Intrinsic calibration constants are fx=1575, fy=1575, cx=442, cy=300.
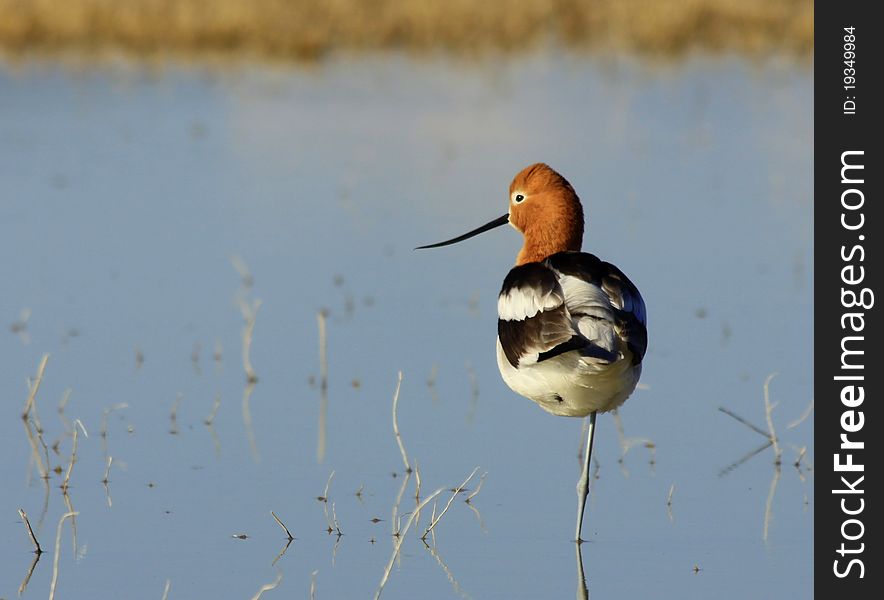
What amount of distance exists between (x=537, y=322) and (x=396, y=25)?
1747 centimetres

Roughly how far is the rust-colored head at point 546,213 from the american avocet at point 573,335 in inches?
15.1

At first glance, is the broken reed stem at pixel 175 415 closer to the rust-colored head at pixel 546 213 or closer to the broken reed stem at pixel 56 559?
the broken reed stem at pixel 56 559

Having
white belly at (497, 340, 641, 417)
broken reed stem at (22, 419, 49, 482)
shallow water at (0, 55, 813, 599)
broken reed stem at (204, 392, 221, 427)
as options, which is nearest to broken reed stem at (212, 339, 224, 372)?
shallow water at (0, 55, 813, 599)

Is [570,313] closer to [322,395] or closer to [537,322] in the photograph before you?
[537,322]

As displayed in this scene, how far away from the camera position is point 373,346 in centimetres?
813

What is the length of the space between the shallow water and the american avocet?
50 cm

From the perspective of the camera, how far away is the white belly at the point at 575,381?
17.7ft

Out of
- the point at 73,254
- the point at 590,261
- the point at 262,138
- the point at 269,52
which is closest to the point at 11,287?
the point at 73,254

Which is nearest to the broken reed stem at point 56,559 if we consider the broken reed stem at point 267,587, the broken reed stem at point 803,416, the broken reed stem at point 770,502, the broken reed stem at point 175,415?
the broken reed stem at point 267,587

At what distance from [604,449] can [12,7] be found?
16.1 m

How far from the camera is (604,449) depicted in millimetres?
6742

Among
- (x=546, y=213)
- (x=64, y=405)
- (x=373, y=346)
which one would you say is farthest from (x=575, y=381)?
(x=373, y=346)

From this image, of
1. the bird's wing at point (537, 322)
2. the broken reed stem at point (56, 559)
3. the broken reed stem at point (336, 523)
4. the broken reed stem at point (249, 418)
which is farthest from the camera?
the broken reed stem at point (249, 418)

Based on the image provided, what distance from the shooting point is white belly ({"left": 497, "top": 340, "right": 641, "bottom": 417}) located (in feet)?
17.7
